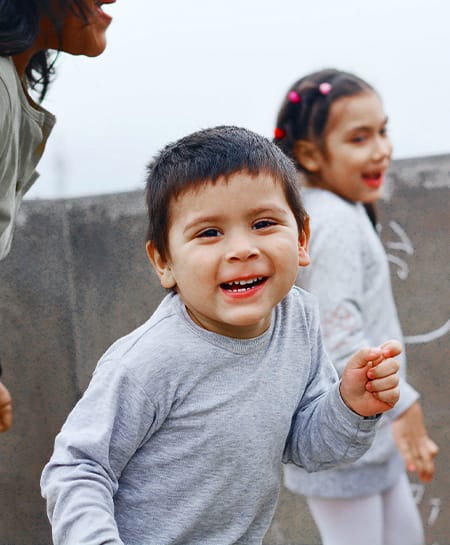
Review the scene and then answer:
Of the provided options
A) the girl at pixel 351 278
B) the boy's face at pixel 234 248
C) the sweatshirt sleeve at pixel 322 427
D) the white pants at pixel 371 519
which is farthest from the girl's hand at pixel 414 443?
the boy's face at pixel 234 248

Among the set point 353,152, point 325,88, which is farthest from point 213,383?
point 325,88

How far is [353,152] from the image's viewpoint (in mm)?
2746

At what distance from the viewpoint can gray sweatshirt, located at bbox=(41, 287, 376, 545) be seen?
155 cm

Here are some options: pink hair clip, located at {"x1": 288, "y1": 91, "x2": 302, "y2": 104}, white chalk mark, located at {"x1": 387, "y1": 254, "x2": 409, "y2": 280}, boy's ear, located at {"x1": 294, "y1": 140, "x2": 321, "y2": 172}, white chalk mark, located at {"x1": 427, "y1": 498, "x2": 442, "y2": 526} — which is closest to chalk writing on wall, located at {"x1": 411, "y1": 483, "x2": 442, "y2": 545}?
white chalk mark, located at {"x1": 427, "y1": 498, "x2": 442, "y2": 526}

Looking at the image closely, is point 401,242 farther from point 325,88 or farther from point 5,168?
point 5,168

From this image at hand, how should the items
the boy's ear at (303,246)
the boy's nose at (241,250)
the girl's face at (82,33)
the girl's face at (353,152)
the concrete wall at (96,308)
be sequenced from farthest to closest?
1. the concrete wall at (96,308)
2. the girl's face at (353,152)
3. the girl's face at (82,33)
4. the boy's ear at (303,246)
5. the boy's nose at (241,250)

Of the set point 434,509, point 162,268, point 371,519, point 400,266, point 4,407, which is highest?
point 162,268

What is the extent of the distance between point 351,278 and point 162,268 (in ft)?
2.92

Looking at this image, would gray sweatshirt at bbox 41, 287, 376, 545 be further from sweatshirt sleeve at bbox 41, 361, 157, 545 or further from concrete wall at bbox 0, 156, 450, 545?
concrete wall at bbox 0, 156, 450, 545

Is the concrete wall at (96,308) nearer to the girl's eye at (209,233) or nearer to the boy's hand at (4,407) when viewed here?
the boy's hand at (4,407)

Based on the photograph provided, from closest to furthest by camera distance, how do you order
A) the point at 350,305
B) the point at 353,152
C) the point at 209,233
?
the point at 209,233 < the point at 350,305 < the point at 353,152

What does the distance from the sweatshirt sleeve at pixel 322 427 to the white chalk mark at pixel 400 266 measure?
1600 millimetres

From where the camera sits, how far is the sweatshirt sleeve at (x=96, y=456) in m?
1.45

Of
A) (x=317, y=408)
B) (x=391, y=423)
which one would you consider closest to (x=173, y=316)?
(x=317, y=408)
